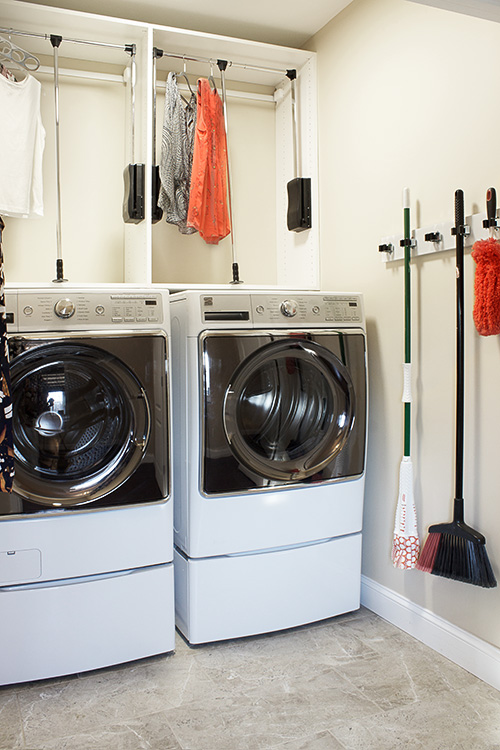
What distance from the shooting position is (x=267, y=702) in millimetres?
1953

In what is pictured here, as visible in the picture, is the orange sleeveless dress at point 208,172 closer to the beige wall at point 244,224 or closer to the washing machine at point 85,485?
the beige wall at point 244,224

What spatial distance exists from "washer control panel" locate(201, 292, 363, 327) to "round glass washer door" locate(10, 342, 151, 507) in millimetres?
414

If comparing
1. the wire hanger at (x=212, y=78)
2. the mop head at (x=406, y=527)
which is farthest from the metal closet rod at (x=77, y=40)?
the mop head at (x=406, y=527)

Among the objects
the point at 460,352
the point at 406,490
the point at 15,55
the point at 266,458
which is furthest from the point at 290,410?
the point at 15,55

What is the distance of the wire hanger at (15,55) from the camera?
2.50 metres

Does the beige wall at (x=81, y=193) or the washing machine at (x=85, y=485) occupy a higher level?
the beige wall at (x=81, y=193)

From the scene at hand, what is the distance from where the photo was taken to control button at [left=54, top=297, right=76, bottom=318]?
6.60 feet

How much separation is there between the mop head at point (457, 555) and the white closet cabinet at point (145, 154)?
4.71 ft

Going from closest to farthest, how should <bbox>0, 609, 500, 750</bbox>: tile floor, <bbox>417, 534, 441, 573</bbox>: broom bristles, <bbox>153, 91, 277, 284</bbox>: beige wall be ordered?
<bbox>0, 609, 500, 750</bbox>: tile floor < <bbox>417, 534, 441, 573</bbox>: broom bristles < <bbox>153, 91, 277, 284</bbox>: beige wall

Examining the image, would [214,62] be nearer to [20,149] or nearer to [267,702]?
[20,149]

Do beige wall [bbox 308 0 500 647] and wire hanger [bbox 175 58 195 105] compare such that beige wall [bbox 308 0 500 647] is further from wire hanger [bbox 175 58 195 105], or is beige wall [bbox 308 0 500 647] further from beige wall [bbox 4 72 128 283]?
beige wall [bbox 4 72 128 283]

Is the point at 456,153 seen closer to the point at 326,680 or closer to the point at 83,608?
the point at 326,680

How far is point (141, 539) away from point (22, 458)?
48 cm

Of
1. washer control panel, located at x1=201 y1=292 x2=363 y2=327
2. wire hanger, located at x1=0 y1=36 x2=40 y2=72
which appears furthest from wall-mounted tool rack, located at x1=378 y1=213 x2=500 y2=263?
wire hanger, located at x1=0 y1=36 x2=40 y2=72
